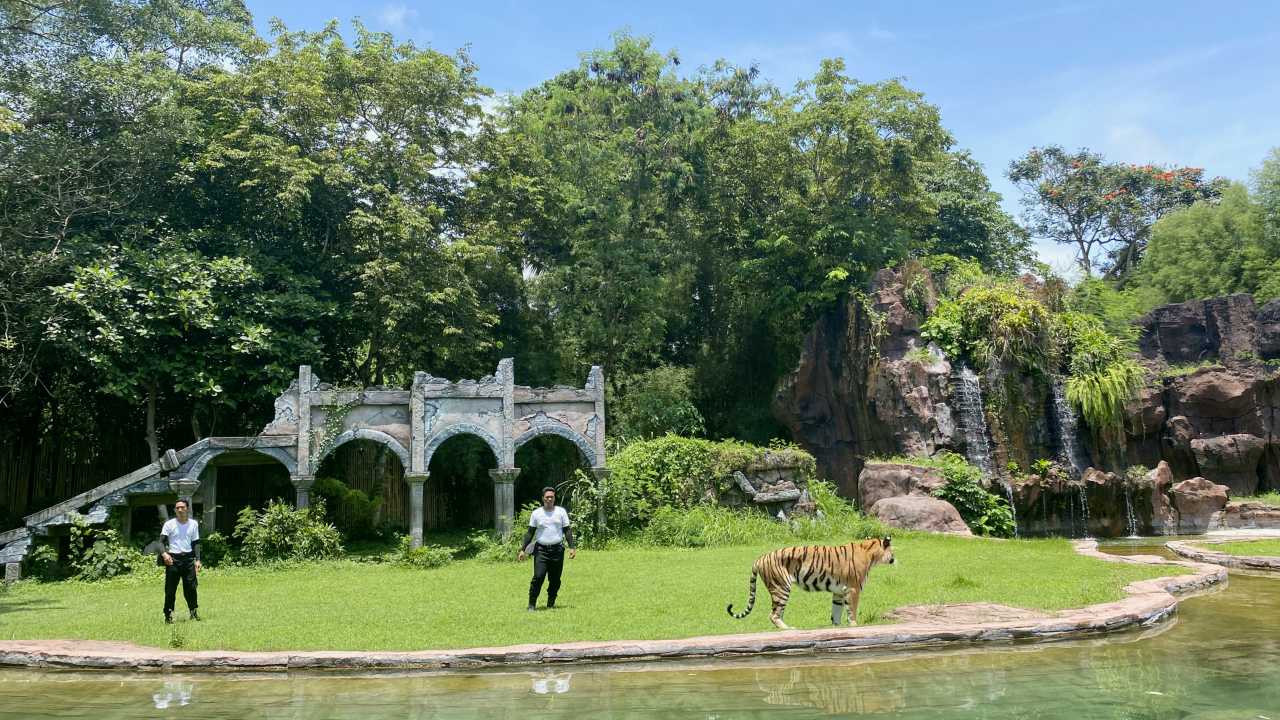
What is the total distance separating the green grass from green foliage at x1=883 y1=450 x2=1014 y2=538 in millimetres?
7312

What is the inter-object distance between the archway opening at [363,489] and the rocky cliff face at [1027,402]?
11.3m

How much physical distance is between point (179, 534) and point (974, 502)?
16.1m

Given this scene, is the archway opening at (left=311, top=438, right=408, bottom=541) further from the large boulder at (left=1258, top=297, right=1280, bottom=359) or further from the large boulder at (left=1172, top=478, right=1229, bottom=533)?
the large boulder at (left=1258, top=297, right=1280, bottom=359)

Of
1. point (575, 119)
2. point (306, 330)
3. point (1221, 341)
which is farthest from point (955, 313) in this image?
point (306, 330)

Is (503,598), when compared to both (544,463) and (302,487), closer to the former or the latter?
(302,487)

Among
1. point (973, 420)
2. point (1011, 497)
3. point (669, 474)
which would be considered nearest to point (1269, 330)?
point (973, 420)

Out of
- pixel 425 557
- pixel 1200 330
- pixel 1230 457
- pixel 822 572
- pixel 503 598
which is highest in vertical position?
pixel 1200 330

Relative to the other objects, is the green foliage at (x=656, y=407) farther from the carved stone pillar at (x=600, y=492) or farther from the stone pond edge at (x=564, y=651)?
the stone pond edge at (x=564, y=651)

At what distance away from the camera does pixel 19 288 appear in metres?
18.2

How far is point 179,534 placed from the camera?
1107cm

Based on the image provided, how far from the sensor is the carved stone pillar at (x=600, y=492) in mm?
19959

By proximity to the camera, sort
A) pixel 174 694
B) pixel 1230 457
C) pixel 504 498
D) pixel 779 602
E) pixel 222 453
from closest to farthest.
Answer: pixel 174 694, pixel 779 602, pixel 222 453, pixel 504 498, pixel 1230 457

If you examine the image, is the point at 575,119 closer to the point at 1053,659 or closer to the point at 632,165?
the point at 632,165

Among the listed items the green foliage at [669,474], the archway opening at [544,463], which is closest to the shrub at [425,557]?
the green foliage at [669,474]
